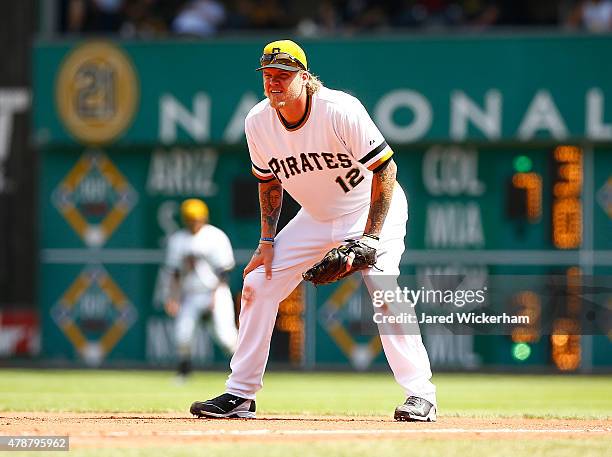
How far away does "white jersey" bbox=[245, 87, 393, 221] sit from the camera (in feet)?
28.5

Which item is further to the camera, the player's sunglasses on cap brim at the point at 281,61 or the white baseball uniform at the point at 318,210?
the white baseball uniform at the point at 318,210

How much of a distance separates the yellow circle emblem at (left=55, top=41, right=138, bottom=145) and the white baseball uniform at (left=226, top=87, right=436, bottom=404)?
37.2 feet

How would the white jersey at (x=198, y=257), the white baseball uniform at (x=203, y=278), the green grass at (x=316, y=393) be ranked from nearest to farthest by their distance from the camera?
1. the green grass at (x=316, y=393)
2. the white baseball uniform at (x=203, y=278)
3. the white jersey at (x=198, y=257)

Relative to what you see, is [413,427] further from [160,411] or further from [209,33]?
[209,33]

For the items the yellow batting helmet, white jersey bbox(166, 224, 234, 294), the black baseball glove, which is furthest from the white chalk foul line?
the yellow batting helmet

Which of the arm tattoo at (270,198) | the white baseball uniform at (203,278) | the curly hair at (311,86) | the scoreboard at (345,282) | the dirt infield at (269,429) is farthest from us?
the scoreboard at (345,282)

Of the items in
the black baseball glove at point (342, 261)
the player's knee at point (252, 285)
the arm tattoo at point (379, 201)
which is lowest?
the player's knee at point (252, 285)

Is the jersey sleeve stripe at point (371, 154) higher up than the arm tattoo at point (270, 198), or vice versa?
the jersey sleeve stripe at point (371, 154)

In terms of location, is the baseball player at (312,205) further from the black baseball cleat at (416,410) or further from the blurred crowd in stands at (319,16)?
the blurred crowd in stands at (319,16)

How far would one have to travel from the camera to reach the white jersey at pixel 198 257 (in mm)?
18094

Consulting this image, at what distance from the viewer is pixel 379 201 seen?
8656mm
